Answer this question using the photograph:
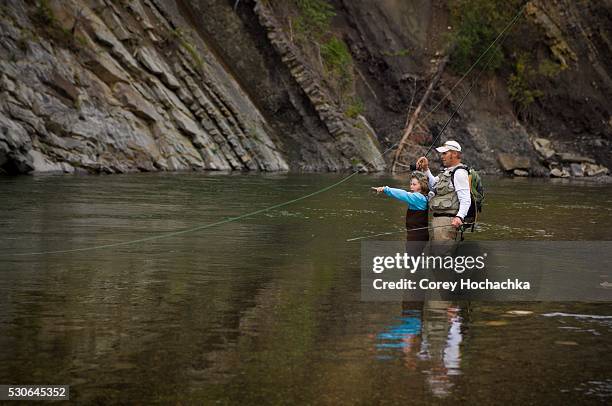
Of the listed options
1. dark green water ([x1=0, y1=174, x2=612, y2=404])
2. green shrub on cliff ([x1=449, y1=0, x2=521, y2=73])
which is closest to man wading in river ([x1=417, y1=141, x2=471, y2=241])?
dark green water ([x1=0, y1=174, x2=612, y2=404])

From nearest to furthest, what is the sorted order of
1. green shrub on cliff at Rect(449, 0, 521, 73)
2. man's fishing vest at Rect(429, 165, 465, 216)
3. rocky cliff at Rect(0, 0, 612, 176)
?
1. man's fishing vest at Rect(429, 165, 465, 216)
2. rocky cliff at Rect(0, 0, 612, 176)
3. green shrub on cliff at Rect(449, 0, 521, 73)

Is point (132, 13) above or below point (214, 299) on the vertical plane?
above

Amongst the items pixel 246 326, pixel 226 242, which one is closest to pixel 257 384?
pixel 246 326

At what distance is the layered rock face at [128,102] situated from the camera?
1405 inches

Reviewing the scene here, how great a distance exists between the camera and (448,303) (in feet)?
37.5

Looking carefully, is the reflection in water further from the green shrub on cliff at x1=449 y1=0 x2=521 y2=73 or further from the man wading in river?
the green shrub on cliff at x1=449 y1=0 x2=521 y2=73

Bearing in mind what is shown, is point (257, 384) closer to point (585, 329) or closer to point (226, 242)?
A: point (585, 329)

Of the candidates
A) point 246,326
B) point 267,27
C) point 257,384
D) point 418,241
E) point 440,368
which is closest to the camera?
point 257,384

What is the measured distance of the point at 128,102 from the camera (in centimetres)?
4016

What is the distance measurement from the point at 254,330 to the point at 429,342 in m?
1.61

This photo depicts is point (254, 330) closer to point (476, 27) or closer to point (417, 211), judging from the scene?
point (417, 211)

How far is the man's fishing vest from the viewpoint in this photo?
39.7 feet

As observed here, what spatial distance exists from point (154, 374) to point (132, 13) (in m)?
39.0

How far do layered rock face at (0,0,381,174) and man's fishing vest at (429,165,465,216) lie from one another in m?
22.8
